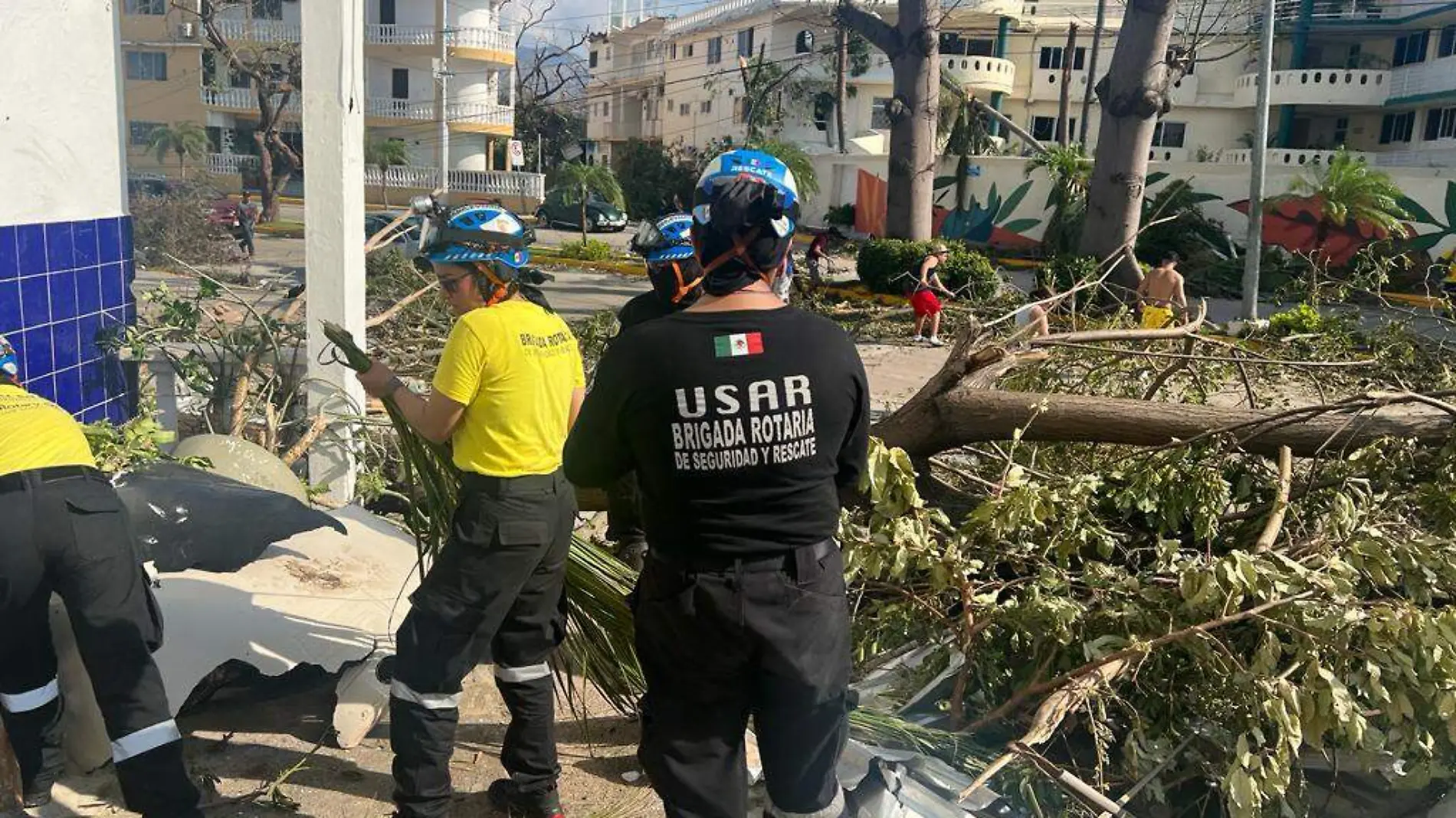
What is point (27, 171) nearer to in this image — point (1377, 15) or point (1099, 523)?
point (1099, 523)

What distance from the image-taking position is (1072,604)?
128 inches

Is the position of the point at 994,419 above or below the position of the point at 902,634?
above

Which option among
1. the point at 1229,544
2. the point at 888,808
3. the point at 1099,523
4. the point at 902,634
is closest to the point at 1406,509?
the point at 1229,544

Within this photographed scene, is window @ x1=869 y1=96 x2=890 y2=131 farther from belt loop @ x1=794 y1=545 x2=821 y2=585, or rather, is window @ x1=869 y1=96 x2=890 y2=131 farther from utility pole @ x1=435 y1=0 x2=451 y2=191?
belt loop @ x1=794 y1=545 x2=821 y2=585

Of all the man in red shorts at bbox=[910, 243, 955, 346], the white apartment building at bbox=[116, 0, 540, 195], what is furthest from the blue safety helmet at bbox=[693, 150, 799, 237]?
the white apartment building at bbox=[116, 0, 540, 195]

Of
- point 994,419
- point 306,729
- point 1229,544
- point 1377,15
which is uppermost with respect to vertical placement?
point 1377,15

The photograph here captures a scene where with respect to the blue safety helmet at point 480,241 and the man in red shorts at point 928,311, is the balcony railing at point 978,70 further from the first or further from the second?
the blue safety helmet at point 480,241

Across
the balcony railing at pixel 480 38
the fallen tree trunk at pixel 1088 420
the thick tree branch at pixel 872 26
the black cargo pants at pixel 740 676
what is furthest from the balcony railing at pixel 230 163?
the black cargo pants at pixel 740 676

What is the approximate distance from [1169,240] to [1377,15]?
1913 cm

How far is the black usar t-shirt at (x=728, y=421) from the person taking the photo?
2174mm

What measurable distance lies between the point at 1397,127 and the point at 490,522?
39.0 metres

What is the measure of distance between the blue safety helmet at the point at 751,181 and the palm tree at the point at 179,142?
31.8m

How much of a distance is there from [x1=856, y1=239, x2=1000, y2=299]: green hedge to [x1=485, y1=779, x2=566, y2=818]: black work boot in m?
14.0

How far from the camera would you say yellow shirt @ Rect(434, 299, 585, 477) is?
284 cm
